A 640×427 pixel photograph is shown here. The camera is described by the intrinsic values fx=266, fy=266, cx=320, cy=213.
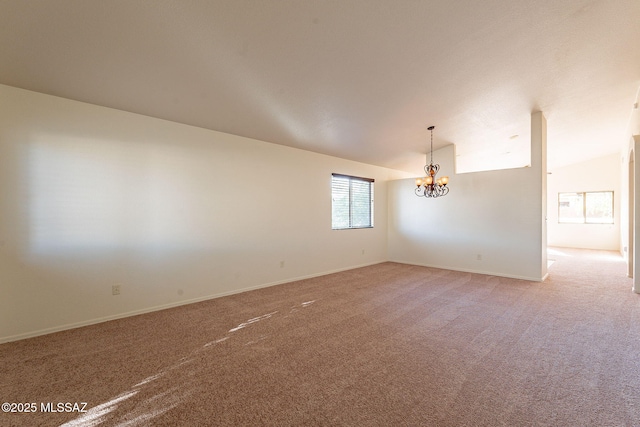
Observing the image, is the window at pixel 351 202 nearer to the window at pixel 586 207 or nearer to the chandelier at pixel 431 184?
the chandelier at pixel 431 184

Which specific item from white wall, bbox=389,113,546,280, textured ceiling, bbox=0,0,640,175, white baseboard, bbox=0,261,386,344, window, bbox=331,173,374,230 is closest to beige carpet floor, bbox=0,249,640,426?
white baseboard, bbox=0,261,386,344

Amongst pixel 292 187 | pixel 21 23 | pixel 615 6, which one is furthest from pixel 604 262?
pixel 21 23

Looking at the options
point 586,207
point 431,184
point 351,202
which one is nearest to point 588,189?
point 586,207

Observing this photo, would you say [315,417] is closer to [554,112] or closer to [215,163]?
[215,163]

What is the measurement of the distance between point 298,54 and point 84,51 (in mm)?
1857

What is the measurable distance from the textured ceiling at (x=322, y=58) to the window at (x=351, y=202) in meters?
1.86

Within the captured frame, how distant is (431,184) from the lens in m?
5.05

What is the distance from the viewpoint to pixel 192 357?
96.7 inches

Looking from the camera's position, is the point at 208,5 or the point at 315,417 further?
the point at 208,5

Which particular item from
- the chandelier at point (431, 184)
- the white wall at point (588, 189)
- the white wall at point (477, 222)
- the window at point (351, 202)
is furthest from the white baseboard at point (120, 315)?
the white wall at point (588, 189)

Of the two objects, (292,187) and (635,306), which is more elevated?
(292,187)

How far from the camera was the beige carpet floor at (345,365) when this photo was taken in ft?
5.74

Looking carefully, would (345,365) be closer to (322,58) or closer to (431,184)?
(322,58)

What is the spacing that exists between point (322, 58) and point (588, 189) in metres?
11.1
